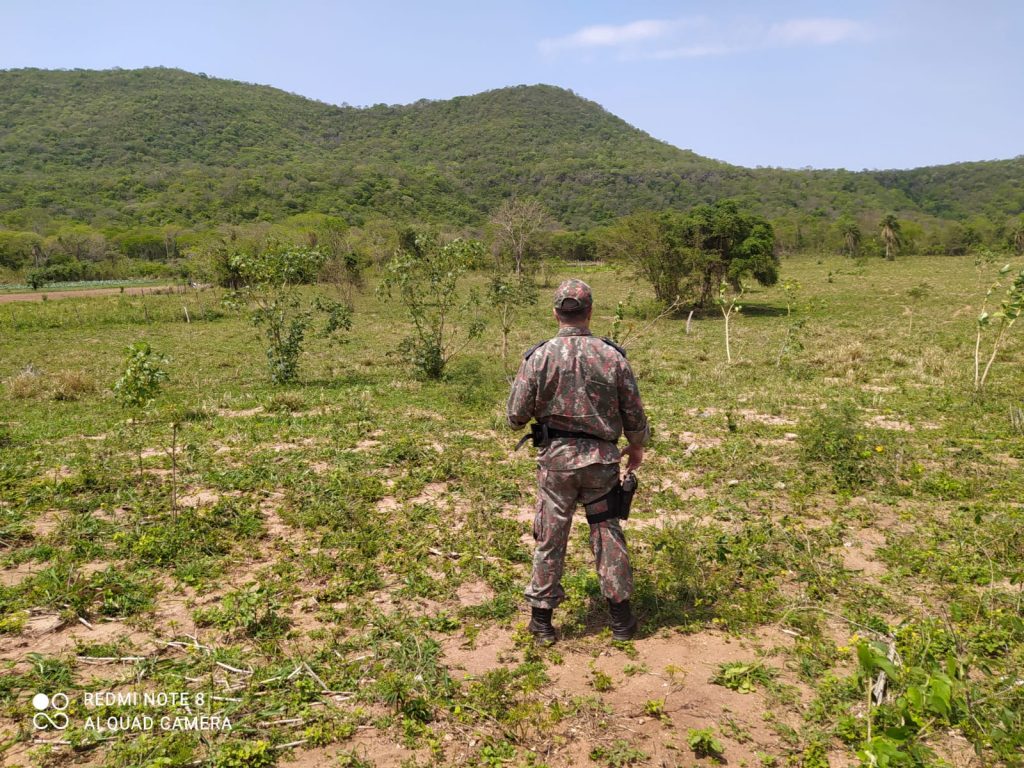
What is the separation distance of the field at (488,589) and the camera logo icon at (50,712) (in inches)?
1.8

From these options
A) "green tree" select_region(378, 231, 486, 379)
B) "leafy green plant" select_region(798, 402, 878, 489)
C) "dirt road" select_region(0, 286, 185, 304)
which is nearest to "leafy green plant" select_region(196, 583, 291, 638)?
"leafy green plant" select_region(798, 402, 878, 489)

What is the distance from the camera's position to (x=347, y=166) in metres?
108

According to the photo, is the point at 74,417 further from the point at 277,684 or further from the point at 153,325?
the point at 153,325

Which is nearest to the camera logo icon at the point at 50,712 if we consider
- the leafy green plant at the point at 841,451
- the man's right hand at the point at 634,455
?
the man's right hand at the point at 634,455

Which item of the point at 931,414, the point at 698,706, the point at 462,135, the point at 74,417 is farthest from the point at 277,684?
the point at 462,135

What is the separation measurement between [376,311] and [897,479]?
26.1 meters

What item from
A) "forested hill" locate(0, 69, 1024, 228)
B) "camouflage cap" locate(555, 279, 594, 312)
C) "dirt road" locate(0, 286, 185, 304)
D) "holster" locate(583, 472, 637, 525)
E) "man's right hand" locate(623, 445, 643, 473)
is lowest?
"holster" locate(583, 472, 637, 525)

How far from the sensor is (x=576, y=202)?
114 m

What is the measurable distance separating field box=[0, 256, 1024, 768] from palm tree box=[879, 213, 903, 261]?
50.6m

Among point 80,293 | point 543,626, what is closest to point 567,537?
point 543,626

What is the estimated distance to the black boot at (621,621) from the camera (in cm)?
391

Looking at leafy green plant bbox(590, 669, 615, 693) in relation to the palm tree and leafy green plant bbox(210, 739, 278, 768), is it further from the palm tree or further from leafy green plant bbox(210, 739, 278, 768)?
the palm tree

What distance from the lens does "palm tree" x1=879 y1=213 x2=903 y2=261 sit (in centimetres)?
5229

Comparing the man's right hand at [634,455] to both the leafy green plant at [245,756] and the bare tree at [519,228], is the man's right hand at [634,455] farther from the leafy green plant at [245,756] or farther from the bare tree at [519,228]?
the bare tree at [519,228]
